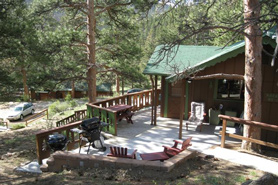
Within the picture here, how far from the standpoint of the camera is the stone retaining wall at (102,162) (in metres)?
4.99

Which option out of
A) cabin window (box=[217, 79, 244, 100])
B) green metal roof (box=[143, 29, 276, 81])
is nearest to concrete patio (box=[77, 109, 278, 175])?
cabin window (box=[217, 79, 244, 100])

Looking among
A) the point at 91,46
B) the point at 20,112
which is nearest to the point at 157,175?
the point at 91,46

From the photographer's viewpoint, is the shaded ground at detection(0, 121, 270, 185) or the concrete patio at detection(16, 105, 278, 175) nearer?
the shaded ground at detection(0, 121, 270, 185)

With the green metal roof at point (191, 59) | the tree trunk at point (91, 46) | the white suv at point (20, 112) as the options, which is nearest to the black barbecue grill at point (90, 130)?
the green metal roof at point (191, 59)

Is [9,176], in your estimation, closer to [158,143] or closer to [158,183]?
[158,183]

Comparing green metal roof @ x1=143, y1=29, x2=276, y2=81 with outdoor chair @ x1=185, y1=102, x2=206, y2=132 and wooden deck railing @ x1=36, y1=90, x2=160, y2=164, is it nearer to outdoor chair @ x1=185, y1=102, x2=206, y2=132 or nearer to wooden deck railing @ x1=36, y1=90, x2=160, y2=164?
outdoor chair @ x1=185, y1=102, x2=206, y2=132

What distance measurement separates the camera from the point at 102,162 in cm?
524

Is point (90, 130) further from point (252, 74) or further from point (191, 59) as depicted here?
point (191, 59)

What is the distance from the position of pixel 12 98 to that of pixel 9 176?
4921 millimetres

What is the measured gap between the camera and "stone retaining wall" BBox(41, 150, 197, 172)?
196 inches

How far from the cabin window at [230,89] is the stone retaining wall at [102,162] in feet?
13.7

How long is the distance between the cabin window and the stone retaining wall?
418 centimetres

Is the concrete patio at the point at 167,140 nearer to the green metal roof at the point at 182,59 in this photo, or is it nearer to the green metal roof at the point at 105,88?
the green metal roof at the point at 182,59

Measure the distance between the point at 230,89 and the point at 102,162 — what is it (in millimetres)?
6145
